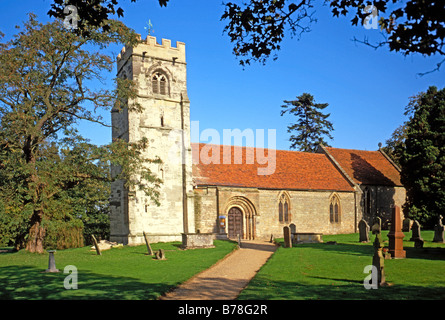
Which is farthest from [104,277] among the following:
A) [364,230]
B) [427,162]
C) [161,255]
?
[427,162]

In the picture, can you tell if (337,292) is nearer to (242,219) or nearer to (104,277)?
(104,277)

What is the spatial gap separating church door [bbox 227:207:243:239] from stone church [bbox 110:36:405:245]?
0.08 metres

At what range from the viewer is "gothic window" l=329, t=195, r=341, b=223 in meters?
34.2

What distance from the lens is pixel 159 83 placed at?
29141 millimetres

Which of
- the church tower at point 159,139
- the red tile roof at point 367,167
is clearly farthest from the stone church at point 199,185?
the red tile roof at point 367,167

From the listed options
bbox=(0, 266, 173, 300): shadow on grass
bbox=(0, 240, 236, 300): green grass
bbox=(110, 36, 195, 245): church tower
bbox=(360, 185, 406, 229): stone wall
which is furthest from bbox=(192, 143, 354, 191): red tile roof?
bbox=(0, 266, 173, 300): shadow on grass

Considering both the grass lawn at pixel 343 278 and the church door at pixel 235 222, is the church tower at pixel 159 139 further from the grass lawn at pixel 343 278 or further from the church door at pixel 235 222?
the grass lawn at pixel 343 278

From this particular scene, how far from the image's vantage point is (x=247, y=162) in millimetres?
33656

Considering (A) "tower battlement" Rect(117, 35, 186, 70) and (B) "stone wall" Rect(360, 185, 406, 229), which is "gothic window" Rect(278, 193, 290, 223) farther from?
(A) "tower battlement" Rect(117, 35, 186, 70)

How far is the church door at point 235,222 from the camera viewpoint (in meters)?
29.9

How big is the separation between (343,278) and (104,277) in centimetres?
746

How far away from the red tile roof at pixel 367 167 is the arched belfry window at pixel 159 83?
61.5 ft
